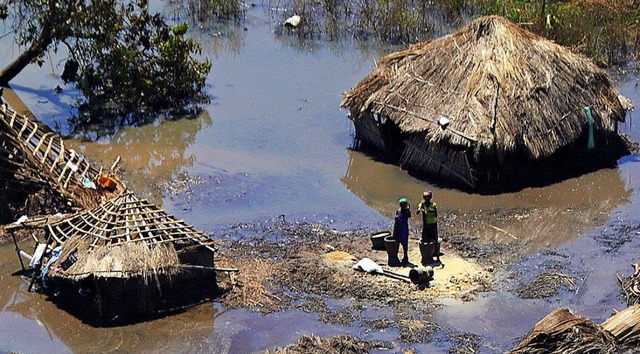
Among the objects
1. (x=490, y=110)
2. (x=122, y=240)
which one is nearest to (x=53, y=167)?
(x=122, y=240)

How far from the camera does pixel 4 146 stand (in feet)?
51.3

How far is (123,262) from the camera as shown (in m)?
12.8

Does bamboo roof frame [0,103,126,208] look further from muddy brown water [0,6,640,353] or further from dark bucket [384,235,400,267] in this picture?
dark bucket [384,235,400,267]

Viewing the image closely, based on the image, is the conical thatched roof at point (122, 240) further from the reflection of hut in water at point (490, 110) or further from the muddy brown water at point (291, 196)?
the reflection of hut in water at point (490, 110)

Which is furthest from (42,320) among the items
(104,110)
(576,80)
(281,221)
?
(576,80)

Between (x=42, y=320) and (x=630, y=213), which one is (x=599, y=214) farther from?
(x=42, y=320)

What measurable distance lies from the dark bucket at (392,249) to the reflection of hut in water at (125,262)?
7.69ft

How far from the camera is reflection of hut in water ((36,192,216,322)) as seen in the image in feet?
42.2

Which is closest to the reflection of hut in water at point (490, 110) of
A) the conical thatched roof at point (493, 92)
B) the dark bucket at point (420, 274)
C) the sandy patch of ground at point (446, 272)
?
the conical thatched roof at point (493, 92)

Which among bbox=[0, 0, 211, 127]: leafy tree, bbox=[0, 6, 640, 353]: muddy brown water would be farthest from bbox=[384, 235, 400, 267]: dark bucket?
bbox=[0, 0, 211, 127]: leafy tree

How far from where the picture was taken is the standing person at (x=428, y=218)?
46.5ft

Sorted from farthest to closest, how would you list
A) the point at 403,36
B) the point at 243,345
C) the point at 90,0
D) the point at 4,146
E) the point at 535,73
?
1. the point at 403,36
2. the point at 90,0
3. the point at 535,73
4. the point at 4,146
5. the point at 243,345

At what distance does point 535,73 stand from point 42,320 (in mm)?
8892

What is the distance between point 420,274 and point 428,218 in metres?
0.84
